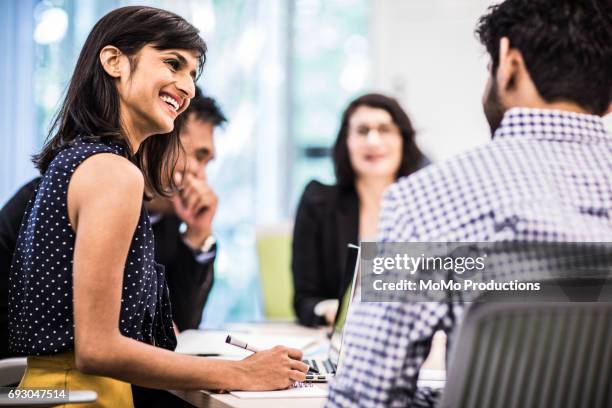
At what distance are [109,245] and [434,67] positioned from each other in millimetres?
3291

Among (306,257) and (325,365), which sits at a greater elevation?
(306,257)

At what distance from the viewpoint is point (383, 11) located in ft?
14.1

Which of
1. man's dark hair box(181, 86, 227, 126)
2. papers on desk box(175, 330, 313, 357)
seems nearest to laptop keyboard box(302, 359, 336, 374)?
papers on desk box(175, 330, 313, 357)

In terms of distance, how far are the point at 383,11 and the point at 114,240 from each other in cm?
338

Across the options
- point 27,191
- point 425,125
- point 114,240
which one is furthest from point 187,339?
point 425,125

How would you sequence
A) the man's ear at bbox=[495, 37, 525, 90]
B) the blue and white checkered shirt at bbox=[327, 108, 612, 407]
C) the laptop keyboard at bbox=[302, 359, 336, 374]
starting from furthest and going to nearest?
the laptop keyboard at bbox=[302, 359, 336, 374] → the man's ear at bbox=[495, 37, 525, 90] → the blue and white checkered shirt at bbox=[327, 108, 612, 407]

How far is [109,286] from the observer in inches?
47.0

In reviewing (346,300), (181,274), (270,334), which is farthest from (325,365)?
(181,274)

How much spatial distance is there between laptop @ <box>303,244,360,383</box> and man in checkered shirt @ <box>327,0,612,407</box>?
1.31 feet

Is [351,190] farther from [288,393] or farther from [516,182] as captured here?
[516,182]

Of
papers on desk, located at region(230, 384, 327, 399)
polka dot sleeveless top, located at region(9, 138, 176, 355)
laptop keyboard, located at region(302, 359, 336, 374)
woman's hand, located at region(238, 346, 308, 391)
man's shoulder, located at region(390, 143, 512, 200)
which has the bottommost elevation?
laptop keyboard, located at region(302, 359, 336, 374)

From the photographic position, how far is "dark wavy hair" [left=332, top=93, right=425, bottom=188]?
2.93 m

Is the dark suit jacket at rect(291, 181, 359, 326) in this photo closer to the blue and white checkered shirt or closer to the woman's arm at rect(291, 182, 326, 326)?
the woman's arm at rect(291, 182, 326, 326)

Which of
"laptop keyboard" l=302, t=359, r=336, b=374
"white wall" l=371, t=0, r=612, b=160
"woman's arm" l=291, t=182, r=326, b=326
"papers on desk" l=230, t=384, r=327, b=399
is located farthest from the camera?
"white wall" l=371, t=0, r=612, b=160
